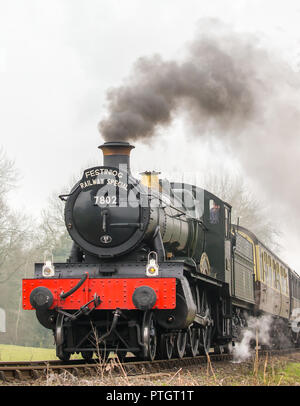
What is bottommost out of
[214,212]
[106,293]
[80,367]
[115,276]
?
[80,367]

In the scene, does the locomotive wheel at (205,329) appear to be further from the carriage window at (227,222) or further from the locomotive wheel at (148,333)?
the locomotive wheel at (148,333)

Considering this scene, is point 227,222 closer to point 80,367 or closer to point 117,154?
point 117,154

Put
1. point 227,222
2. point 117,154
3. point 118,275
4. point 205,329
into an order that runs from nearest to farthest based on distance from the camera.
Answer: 1. point 118,275
2. point 117,154
3. point 205,329
4. point 227,222

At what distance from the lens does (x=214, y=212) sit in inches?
541

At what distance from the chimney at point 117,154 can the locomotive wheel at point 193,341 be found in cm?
351

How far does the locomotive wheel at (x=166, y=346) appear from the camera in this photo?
36.1ft

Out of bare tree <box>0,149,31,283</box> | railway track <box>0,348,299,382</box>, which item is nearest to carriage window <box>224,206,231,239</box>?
railway track <box>0,348,299,382</box>

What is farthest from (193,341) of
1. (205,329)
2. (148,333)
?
(148,333)

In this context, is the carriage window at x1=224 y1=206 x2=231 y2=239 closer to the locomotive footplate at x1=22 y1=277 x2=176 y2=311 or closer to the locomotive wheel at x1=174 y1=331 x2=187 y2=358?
the locomotive wheel at x1=174 y1=331 x2=187 y2=358

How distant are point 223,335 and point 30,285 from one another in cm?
538

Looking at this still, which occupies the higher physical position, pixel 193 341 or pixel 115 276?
pixel 115 276

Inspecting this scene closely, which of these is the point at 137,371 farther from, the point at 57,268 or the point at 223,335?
the point at 223,335

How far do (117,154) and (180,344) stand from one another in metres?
3.66

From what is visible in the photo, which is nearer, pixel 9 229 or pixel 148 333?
pixel 148 333
